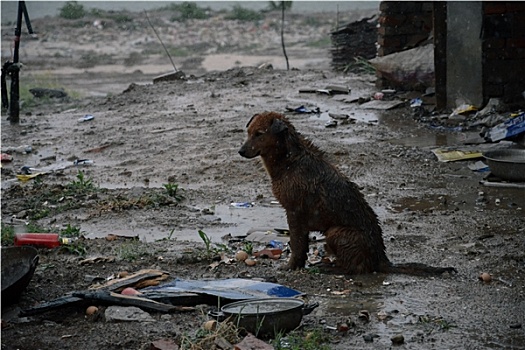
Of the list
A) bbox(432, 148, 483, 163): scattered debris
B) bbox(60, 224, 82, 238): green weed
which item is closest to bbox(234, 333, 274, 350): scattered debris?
bbox(60, 224, 82, 238): green weed

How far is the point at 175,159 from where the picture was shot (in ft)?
35.8

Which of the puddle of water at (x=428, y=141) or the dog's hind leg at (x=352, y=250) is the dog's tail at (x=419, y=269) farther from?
the puddle of water at (x=428, y=141)

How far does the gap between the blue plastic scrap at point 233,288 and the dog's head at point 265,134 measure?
1.33 metres

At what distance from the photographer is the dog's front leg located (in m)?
6.43

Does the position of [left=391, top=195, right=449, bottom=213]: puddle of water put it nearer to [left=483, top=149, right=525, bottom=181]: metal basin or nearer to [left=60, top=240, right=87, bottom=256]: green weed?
[left=483, top=149, right=525, bottom=181]: metal basin

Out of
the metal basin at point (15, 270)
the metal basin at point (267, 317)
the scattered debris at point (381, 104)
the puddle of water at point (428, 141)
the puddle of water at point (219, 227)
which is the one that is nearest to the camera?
the metal basin at point (267, 317)

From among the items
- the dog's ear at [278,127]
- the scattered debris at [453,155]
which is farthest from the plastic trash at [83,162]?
the dog's ear at [278,127]

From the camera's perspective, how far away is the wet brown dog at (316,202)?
621cm

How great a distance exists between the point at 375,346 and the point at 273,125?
7.84ft

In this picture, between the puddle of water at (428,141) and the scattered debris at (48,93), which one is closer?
the puddle of water at (428,141)

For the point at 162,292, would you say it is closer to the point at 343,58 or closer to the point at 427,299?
the point at 427,299

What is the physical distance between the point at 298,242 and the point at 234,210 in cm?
225

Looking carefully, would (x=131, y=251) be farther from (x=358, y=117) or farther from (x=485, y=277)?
(x=358, y=117)

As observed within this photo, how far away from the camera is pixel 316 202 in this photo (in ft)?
21.0
